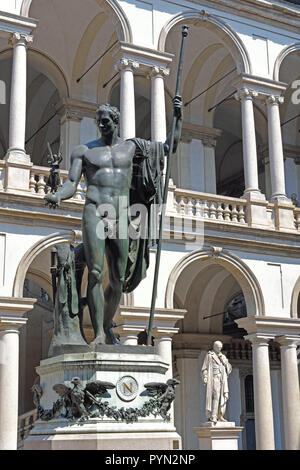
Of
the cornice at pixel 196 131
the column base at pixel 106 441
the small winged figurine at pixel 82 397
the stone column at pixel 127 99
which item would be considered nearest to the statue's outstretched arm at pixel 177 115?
the small winged figurine at pixel 82 397

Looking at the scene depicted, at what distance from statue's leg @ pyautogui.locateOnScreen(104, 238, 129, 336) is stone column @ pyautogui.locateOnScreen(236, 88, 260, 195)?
10.9 m

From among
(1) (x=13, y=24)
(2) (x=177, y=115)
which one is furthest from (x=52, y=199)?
(1) (x=13, y=24)

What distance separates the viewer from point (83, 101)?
59.8 ft

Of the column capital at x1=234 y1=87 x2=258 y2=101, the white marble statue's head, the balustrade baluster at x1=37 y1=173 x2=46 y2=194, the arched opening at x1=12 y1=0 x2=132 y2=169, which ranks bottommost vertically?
the white marble statue's head

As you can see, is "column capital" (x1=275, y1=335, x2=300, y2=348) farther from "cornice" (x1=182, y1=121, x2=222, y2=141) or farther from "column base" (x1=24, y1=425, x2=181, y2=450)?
"column base" (x1=24, y1=425, x2=181, y2=450)

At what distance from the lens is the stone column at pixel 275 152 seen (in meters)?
17.0

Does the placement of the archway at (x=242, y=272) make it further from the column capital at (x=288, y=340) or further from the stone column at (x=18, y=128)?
the stone column at (x=18, y=128)

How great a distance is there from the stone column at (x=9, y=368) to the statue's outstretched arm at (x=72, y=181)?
7416 millimetres

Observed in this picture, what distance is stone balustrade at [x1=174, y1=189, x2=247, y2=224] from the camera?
15.7 metres

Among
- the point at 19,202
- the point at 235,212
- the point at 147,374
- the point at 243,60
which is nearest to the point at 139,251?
the point at 147,374

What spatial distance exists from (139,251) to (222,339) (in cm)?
1474

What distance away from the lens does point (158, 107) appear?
15.9 meters

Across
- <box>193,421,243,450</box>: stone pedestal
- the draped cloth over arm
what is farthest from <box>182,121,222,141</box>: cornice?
the draped cloth over arm
